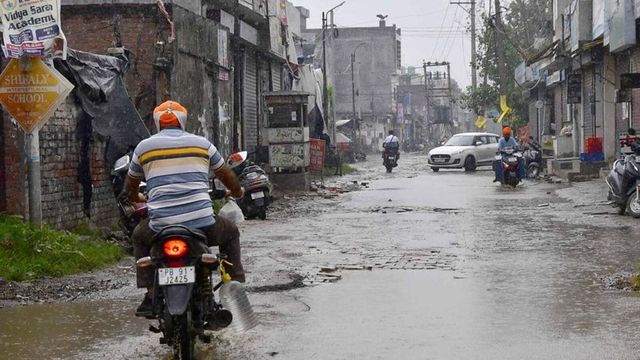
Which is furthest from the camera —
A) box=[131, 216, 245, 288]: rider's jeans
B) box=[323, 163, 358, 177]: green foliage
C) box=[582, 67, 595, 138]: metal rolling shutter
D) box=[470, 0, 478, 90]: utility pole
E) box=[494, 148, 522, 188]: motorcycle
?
box=[470, 0, 478, 90]: utility pole

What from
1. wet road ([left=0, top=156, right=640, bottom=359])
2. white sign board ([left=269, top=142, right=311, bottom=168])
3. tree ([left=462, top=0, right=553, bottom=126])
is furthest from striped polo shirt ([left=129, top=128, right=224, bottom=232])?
tree ([left=462, top=0, right=553, bottom=126])

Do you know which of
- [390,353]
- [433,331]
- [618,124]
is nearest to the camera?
[390,353]

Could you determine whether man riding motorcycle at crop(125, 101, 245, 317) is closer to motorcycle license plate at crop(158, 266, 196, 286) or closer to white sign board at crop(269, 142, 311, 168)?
motorcycle license plate at crop(158, 266, 196, 286)

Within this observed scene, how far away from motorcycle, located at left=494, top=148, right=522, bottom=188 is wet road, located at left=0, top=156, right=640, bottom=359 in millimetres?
10379

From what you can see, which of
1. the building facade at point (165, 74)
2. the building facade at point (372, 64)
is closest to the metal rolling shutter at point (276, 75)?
the building facade at point (165, 74)

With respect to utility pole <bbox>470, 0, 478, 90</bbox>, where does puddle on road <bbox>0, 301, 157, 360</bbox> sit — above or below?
below

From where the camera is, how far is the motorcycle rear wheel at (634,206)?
1623 cm

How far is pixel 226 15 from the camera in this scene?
2833 cm

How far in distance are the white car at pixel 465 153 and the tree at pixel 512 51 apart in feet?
Answer: 45.2

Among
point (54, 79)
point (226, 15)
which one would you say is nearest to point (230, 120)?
point (226, 15)

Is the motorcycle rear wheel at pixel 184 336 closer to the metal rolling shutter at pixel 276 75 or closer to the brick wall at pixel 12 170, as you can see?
the brick wall at pixel 12 170

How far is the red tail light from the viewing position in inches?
236

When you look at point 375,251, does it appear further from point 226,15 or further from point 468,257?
point 226,15

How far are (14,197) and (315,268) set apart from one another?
379 cm
